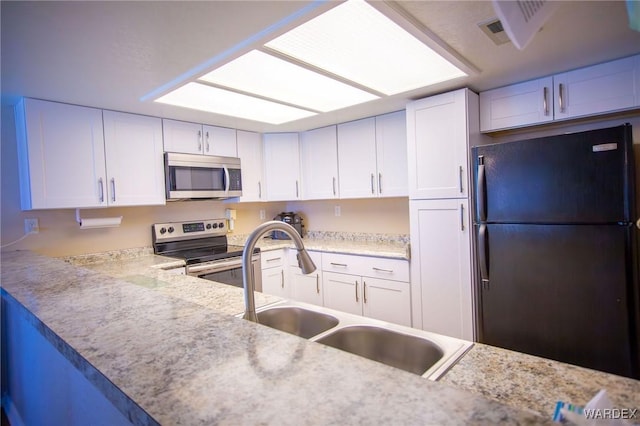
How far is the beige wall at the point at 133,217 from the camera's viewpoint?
2.44 metres

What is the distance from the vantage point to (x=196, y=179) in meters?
3.04

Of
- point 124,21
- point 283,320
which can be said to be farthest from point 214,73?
point 283,320

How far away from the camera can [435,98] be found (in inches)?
96.7

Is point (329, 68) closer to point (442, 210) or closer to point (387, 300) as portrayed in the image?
point (442, 210)

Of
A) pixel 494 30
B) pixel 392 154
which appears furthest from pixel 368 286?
pixel 494 30

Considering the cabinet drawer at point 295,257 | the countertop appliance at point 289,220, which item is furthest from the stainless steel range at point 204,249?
the countertop appliance at point 289,220

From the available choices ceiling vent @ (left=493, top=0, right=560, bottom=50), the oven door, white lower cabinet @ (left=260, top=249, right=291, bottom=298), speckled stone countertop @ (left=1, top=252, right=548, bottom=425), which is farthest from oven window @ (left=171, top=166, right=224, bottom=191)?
ceiling vent @ (left=493, top=0, right=560, bottom=50)

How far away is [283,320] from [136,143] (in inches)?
82.8

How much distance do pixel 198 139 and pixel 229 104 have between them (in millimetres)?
775

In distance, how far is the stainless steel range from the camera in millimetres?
2770

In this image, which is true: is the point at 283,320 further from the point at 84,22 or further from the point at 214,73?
the point at 84,22

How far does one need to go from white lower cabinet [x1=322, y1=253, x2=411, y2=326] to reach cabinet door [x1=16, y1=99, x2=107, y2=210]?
6.61 feet

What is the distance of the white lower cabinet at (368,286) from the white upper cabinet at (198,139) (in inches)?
58.3

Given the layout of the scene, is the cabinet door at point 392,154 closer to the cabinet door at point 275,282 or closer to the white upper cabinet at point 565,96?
the white upper cabinet at point 565,96
